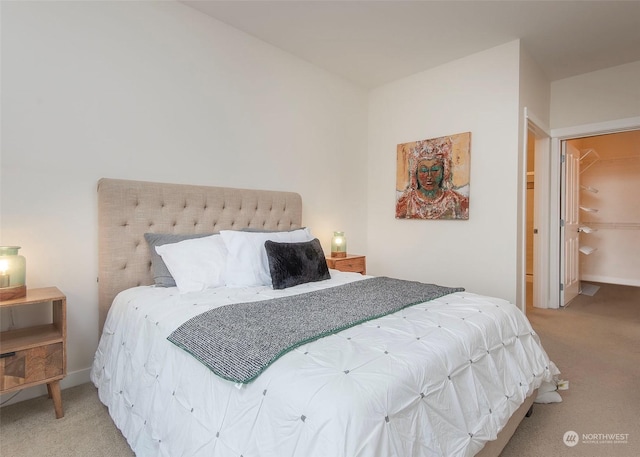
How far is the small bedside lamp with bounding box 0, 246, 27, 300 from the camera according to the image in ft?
5.86

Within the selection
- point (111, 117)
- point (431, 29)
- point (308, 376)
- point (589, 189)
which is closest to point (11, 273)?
point (111, 117)

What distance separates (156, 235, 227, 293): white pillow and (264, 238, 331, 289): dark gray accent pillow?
35 centimetres

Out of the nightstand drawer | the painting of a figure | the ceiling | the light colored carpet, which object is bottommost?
the light colored carpet

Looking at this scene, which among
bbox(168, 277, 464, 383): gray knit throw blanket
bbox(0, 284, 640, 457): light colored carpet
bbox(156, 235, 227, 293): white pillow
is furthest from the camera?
bbox(156, 235, 227, 293): white pillow

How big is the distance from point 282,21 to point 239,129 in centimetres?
96

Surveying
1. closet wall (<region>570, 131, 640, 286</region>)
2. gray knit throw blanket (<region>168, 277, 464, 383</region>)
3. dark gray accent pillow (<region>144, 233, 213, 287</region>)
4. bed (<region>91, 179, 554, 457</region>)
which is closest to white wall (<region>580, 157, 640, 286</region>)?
closet wall (<region>570, 131, 640, 286</region>)

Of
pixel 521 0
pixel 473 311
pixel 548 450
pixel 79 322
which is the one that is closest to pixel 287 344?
pixel 473 311

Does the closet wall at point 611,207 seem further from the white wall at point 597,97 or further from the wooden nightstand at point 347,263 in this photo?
the wooden nightstand at point 347,263

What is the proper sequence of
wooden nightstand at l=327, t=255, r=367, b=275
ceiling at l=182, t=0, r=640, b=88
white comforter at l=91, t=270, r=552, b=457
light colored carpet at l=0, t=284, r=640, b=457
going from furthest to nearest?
wooden nightstand at l=327, t=255, r=367, b=275 → ceiling at l=182, t=0, r=640, b=88 → light colored carpet at l=0, t=284, r=640, b=457 → white comforter at l=91, t=270, r=552, b=457

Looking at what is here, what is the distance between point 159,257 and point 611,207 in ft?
21.9

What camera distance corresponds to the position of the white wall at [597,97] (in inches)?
142

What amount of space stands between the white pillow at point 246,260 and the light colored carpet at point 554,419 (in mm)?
1037

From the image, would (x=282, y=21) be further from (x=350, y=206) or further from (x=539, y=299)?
(x=539, y=299)

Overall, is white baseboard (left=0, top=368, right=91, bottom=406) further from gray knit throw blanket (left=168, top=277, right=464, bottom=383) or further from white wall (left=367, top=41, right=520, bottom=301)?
white wall (left=367, top=41, right=520, bottom=301)
